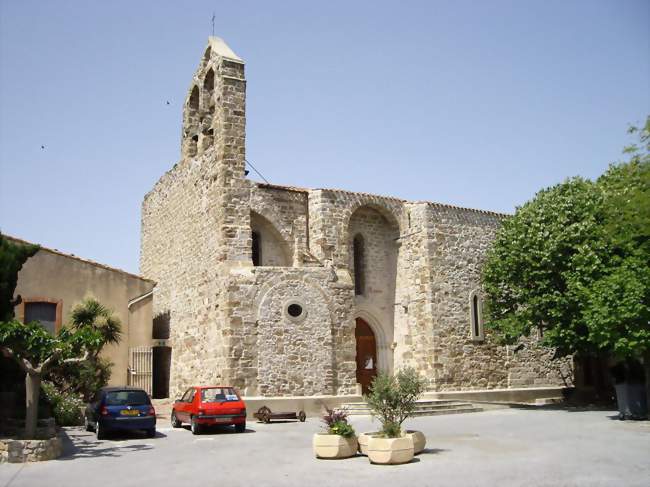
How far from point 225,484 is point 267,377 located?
1058 cm

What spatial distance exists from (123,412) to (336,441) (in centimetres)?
678

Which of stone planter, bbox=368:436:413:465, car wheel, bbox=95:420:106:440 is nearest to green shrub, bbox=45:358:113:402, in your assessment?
car wheel, bbox=95:420:106:440

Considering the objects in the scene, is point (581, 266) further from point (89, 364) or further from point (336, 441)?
point (89, 364)

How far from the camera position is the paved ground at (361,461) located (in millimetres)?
10281

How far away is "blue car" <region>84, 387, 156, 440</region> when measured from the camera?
16.5 metres

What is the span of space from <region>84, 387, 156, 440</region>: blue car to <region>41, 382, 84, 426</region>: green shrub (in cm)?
335

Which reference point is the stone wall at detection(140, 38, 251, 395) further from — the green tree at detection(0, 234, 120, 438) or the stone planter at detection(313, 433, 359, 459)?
the stone planter at detection(313, 433, 359, 459)

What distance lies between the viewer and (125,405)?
55.2 ft

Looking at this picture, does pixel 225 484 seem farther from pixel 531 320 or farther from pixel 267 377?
pixel 531 320

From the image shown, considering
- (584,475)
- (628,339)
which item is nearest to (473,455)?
(584,475)

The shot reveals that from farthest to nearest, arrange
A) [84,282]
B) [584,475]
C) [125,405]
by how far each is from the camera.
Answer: [84,282] < [125,405] < [584,475]

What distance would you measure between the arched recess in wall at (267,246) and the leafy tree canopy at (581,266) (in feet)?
25.3

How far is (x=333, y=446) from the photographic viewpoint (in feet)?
40.4

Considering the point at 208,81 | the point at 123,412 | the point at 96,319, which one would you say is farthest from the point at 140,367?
the point at 208,81
